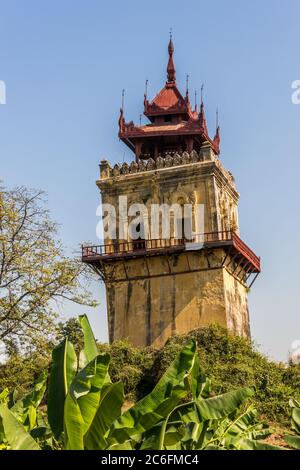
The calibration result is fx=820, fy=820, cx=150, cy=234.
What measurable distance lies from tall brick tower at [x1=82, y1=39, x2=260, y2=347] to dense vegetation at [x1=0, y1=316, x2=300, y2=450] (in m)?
23.2

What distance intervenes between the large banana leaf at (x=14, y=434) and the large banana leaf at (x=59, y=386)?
43.3 inches

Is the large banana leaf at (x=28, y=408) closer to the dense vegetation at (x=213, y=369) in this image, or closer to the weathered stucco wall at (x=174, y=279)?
the dense vegetation at (x=213, y=369)

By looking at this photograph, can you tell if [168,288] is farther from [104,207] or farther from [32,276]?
[32,276]

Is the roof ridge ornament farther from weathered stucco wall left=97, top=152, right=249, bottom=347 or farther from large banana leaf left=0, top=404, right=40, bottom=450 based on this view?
large banana leaf left=0, top=404, right=40, bottom=450

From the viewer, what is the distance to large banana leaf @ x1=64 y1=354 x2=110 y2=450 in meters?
8.45

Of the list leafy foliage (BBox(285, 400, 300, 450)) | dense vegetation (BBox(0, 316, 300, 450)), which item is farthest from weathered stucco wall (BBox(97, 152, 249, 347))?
dense vegetation (BBox(0, 316, 300, 450))

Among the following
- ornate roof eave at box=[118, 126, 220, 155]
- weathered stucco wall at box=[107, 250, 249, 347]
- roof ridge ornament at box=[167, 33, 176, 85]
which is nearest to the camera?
weathered stucco wall at box=[107, 250, 249, 347]

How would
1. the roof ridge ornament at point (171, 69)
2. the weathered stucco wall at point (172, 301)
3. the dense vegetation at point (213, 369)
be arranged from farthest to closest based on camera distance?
the roof ridge ornament at point (171, 69) < the weathered stucco wall at point (172, 301) < the dense vegetation at point (213, 369)

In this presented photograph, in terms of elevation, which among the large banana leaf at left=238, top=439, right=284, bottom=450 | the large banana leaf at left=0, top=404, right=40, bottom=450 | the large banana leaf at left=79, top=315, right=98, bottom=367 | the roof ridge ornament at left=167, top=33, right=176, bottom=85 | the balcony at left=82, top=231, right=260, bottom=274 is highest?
the roof ridge ornament at left=167, top=33, right=176, bottom=85

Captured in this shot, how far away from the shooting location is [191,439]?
1009 centimetres

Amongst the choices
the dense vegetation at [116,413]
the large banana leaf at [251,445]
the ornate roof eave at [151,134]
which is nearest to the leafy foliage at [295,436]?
the dense vegetation at [116,413]

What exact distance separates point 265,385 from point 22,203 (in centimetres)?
961

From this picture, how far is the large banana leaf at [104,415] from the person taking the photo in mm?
8539
